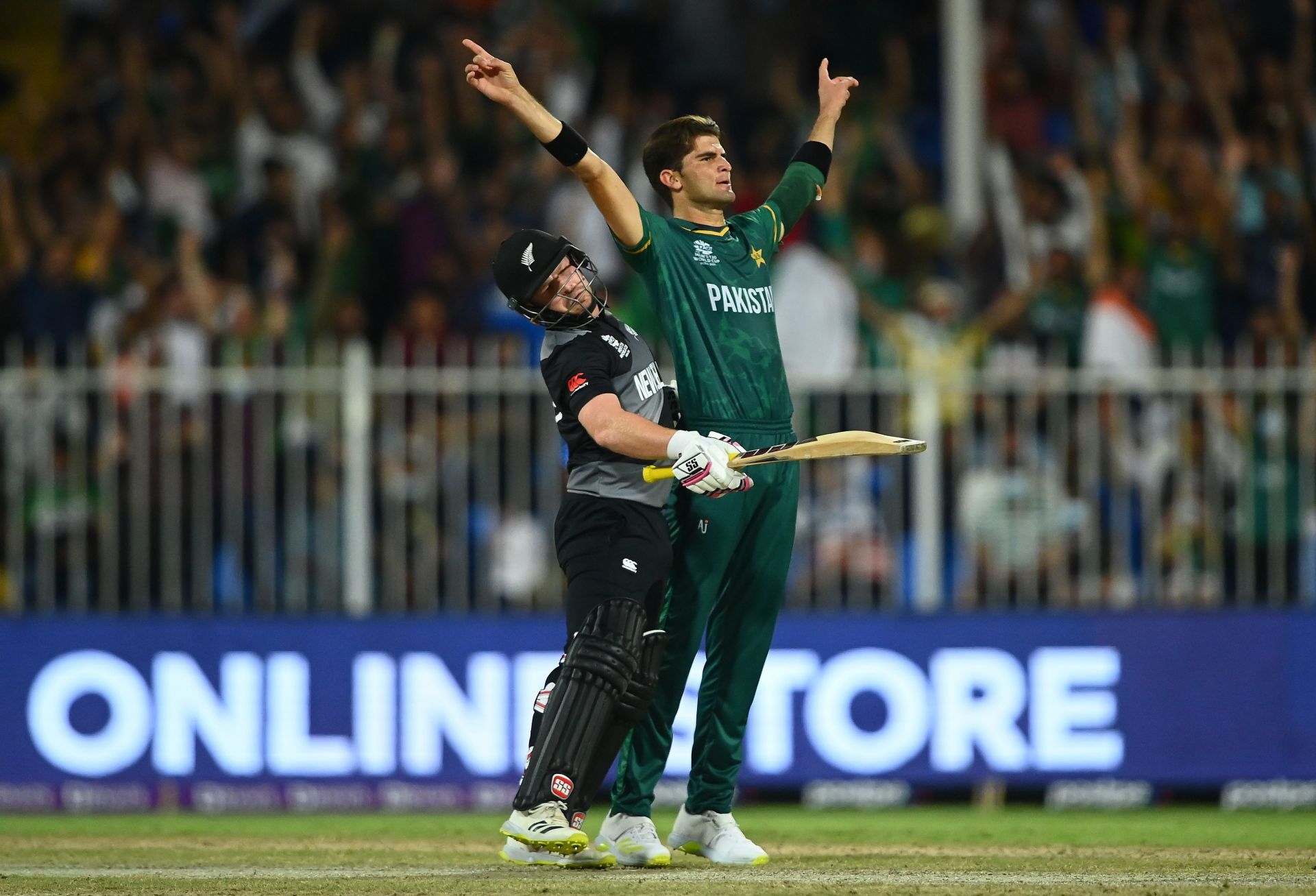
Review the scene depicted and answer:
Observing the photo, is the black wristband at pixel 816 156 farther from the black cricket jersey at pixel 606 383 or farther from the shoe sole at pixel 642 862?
the shoe sole at pixel 642 862

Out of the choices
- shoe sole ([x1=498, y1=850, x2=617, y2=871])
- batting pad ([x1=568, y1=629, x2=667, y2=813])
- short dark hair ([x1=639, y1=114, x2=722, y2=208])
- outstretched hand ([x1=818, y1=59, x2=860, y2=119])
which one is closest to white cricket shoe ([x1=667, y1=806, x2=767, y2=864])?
shoe sole ([x1=498, y1=850, x2=617, y2=871])

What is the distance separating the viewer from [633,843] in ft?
24.4

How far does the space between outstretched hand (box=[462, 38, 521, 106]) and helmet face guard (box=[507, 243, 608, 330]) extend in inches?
21.9

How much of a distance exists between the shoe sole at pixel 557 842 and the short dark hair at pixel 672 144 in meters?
2.47

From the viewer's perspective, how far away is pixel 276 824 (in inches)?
414

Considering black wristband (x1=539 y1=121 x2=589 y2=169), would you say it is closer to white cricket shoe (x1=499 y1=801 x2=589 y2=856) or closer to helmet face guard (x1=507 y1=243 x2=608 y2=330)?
helmet face guard (x1=507 y1=243 x2=608 y2=330)

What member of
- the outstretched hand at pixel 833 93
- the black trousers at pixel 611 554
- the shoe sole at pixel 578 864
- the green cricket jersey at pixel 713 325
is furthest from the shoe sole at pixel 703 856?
the outstretched hand at pixel 833 93

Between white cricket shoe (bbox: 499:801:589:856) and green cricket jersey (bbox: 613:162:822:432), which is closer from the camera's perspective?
white cricket shoe (bbox: 499:801:589:856)

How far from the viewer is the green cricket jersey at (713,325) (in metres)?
7.58

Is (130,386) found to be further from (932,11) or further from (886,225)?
(932,11)

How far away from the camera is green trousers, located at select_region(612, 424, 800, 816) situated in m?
7.57

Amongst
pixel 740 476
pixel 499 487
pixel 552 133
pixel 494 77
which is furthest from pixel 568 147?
pixel 499 487

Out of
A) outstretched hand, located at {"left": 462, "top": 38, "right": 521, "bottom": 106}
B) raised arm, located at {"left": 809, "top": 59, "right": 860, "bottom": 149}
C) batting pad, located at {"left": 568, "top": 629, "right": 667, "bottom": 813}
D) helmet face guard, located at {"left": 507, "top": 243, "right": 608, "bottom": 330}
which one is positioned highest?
raised arm, located at {"left": 809, "top": 59, "right": 860, "bottom": 149}

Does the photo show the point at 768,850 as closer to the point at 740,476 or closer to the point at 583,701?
the point at 583,701
